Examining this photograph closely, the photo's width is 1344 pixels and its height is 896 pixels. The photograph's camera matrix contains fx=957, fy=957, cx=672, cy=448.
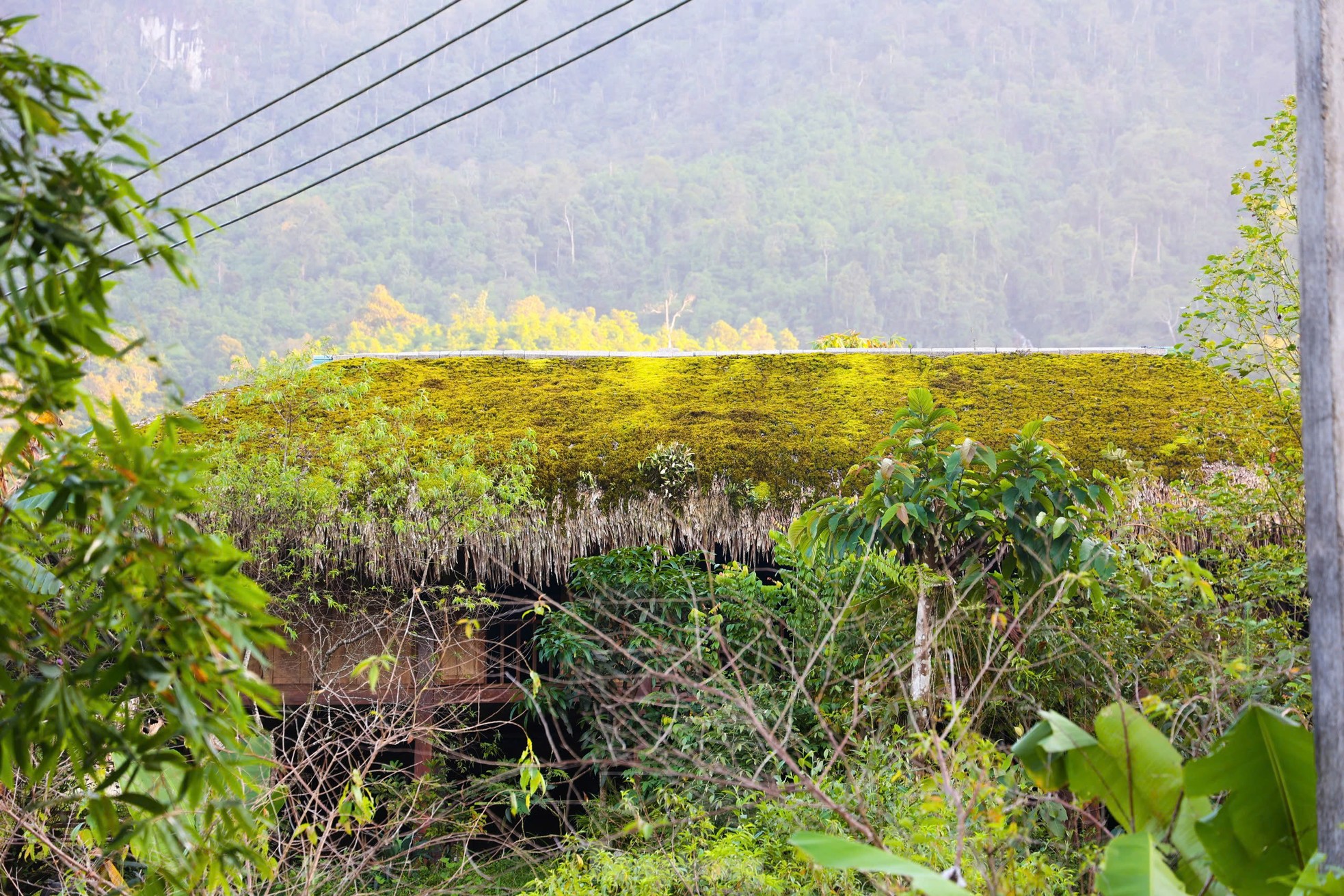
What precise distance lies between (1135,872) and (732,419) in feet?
15.5

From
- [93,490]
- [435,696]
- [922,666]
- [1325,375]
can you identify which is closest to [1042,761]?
[1325,375]

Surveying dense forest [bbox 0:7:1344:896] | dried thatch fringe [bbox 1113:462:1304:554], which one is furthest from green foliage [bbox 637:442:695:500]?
dried thatch fringe [bbox 1113:462:1304:554]

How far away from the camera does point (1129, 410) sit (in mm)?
6551

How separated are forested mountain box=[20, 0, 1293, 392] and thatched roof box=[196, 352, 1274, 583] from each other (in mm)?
22133

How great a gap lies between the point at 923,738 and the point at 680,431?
3.82 meters

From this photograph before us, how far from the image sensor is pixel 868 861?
175cm

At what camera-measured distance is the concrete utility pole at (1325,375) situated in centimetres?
203

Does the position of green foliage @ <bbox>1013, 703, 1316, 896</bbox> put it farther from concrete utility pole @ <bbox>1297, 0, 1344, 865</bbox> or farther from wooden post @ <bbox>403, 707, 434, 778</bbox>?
wooden post @ <bbox>403, 707, 434, 778</bbox>

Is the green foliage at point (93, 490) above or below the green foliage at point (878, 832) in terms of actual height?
above

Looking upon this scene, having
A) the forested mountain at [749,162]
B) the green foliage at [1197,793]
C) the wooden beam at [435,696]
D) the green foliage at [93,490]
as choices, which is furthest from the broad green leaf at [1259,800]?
the forested mountain at [749,162]

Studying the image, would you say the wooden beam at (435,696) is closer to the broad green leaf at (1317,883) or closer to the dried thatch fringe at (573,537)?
the dried thatch fringe at (573,537)

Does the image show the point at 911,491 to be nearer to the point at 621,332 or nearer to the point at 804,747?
the point at 804,747

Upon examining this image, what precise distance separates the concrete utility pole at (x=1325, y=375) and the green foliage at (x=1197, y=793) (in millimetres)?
77

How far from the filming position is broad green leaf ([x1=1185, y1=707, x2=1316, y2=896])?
208 cm
